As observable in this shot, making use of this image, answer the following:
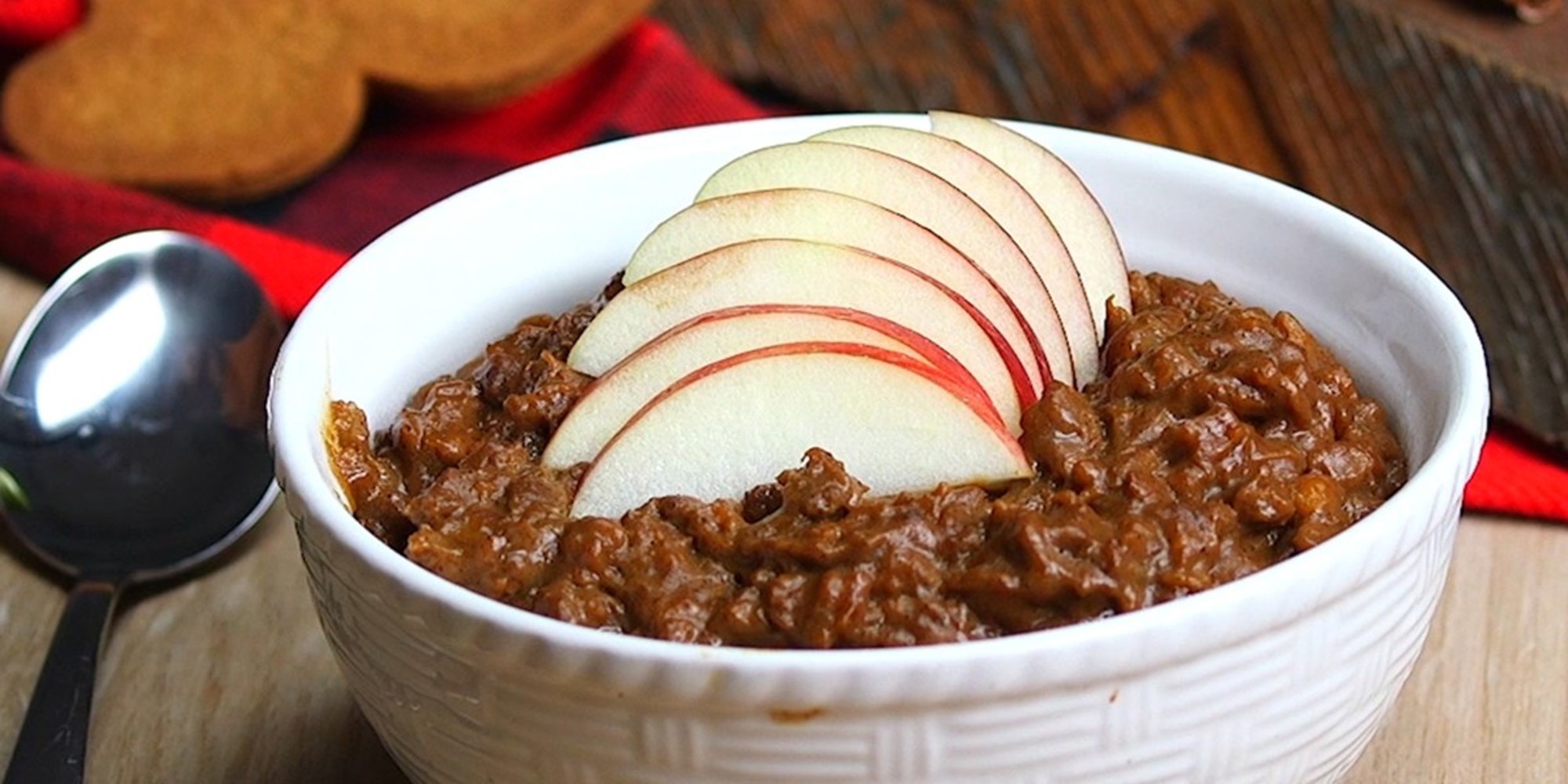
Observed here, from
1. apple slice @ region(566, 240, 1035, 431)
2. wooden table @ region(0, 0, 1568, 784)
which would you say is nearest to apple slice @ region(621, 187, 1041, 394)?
apple slice @ region(566, 240, 1035, 431)

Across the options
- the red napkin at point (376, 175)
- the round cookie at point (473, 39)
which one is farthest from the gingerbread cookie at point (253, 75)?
the red napkin at point (376, 175)

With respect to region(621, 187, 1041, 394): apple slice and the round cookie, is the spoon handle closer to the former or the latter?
region(621, 187, 1041, 394): apple slice

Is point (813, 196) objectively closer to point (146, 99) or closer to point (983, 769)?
point (983, 769)

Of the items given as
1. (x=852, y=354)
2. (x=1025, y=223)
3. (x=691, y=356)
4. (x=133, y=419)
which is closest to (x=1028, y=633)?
(x=852, y=354)

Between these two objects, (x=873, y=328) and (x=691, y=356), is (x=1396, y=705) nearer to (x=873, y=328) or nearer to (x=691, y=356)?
(x=873, y=328)

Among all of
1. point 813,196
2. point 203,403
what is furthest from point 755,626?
point 203,403
